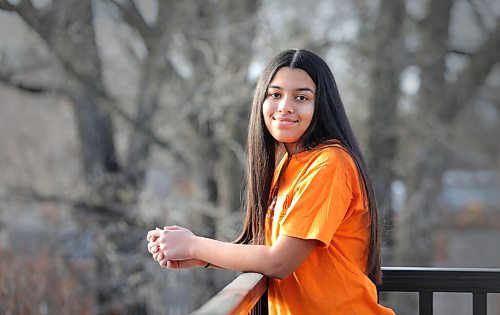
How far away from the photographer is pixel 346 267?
7.11 feet

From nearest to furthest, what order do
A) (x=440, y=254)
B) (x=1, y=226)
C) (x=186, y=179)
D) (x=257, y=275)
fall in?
1. (x=257, y=275)
2. (x=1, y=226)
3. (x=186, y=179)
4. (x=440, y=254)

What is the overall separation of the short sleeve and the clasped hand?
236 mm

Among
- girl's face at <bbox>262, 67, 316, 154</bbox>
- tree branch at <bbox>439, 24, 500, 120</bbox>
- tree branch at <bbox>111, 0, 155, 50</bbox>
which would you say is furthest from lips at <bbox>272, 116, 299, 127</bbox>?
tree branch at <bbox>439, 24, 500, 120</bbox>

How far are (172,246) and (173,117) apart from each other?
6961 millimetres

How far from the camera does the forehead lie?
2.25 m

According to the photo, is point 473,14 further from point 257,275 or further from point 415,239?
point 257,275

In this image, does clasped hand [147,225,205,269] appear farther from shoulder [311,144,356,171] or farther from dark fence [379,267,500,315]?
dark fence [379,267,500,315]

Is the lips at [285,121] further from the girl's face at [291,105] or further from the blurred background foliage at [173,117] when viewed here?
the blurred background foliage at [173,117]

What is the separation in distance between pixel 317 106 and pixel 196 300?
714 cm

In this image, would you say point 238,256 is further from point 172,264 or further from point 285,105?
point 285,105

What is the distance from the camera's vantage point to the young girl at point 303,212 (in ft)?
6.94

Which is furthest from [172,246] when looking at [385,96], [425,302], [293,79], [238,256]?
[385,96]

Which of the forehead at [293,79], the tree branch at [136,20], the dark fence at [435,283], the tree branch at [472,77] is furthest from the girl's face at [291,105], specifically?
the tree branch at [472,77]

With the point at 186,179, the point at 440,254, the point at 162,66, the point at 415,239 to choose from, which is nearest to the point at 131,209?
the point at 186,179
